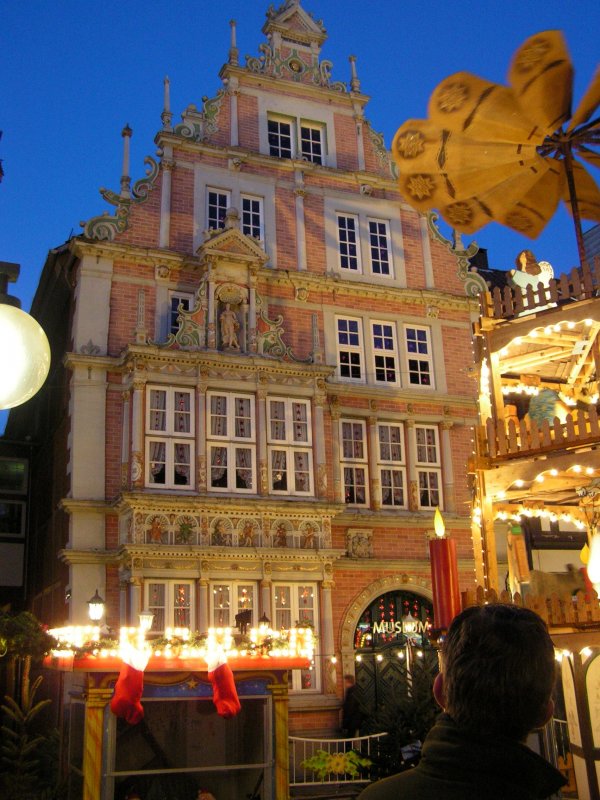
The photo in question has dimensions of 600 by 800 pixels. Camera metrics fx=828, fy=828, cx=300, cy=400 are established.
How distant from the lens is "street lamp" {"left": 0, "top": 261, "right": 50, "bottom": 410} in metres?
3.42

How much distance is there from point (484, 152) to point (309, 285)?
36.5 feet

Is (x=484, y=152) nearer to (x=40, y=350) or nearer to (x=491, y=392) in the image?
(x=491, y=392)

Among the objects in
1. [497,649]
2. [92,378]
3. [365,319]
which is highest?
[365,319]

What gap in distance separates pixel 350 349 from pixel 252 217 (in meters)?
4.45

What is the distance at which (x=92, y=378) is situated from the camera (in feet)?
63.6

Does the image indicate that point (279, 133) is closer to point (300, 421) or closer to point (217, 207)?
point (217, 207)

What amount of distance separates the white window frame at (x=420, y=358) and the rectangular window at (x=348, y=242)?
7.52 feet

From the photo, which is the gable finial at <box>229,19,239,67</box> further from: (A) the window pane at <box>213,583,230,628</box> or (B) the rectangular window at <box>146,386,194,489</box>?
(A) the window pane at <box>213,583,230,628</box>

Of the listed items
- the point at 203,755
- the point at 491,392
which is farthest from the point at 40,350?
the point at 203,755

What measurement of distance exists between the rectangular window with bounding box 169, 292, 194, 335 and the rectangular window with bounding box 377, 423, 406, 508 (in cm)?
587

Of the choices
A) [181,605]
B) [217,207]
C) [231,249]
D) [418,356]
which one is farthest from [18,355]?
[418,356]

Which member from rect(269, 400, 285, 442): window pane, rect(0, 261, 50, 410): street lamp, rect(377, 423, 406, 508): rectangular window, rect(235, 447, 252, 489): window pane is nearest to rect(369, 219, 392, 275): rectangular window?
rect(377, 423, 406, 508): rectangular window

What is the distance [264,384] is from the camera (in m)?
19.8

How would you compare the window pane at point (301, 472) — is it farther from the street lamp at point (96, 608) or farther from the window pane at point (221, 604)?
the street lamp at point (96, 608)
